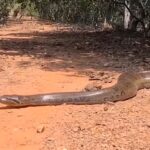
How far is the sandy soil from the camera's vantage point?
5.78 m

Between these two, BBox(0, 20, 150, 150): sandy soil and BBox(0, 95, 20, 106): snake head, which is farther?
BBox(0, 95, 20, 106): snake head

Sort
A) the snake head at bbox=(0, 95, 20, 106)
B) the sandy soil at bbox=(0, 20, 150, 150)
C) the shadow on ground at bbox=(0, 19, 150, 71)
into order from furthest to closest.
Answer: the shadow on ground at bbox=(0, 19, 150, 71) < the snake head at bbox=(0, 95, 20, 106) < the sandy soil at bbox=(0, 20, 150, 150)

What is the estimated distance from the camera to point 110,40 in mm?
16984

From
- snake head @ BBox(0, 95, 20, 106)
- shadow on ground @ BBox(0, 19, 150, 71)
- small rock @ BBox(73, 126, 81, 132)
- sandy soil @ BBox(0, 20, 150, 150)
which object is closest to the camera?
sandy soil @ BBox(0, 20, 150, 150)

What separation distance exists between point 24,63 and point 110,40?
596cm

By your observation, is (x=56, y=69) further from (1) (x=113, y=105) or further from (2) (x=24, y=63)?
(1) (x=113, y=105)

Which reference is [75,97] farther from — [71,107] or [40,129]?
[40,129]

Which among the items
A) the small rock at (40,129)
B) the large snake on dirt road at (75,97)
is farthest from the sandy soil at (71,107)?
the large snake on dirt road at (75,97)

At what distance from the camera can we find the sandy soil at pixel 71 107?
5781 millimetres

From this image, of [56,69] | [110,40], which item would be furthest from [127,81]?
[110,40]

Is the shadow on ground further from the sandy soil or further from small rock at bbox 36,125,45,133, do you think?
small rock at bbox 36,125,45,133

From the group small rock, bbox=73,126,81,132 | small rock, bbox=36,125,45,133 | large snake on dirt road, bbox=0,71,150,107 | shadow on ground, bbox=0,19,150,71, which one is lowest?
shadow on ground, bbox=0,19,150,71

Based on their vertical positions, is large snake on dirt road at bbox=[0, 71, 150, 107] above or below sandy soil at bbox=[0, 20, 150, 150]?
above

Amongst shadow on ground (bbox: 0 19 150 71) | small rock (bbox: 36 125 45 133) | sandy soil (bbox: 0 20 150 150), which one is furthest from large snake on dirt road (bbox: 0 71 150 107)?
shadow on ground (bbox: 0 19 150 71)
